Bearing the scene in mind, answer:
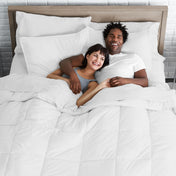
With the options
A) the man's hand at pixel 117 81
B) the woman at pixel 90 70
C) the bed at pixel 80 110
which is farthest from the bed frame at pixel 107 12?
the man's hand at pixel 117 81

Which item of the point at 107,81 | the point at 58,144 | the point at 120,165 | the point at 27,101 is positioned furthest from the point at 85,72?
the point at 120,165

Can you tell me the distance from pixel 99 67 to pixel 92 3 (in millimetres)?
787

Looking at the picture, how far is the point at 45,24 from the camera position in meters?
2.28

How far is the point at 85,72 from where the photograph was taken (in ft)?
6.81

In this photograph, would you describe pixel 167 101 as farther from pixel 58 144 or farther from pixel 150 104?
pixel 58 144

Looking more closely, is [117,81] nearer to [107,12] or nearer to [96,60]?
[96,60]

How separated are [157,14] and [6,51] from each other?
159cm

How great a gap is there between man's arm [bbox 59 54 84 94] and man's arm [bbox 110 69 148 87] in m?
0.27

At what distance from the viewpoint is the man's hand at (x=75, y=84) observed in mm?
1897

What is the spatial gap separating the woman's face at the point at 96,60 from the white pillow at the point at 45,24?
1.44 ft

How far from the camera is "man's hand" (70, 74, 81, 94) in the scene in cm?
190

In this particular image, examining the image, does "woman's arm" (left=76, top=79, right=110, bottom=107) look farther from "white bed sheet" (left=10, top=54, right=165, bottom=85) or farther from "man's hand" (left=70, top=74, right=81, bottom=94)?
"white bed sheet" (left=10, top=54, right=165, bottom=85)

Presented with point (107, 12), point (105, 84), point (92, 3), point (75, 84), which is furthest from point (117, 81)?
point (92, 3)

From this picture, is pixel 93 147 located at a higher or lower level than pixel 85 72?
lower
